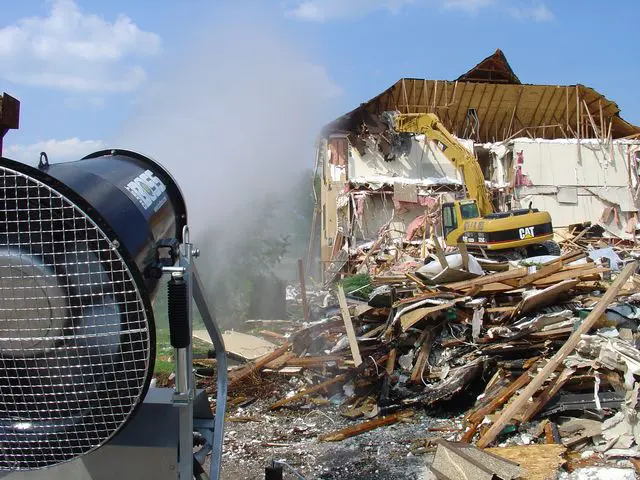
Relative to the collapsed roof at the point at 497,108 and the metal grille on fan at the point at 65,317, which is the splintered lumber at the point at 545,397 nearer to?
the metal grille on fan at the point at 65,317

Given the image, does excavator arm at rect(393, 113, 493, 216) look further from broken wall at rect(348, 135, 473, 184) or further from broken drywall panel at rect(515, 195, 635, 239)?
broken drywall panel at rect(515, 195, 635, 239)

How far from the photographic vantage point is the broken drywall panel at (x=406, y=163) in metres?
21.6

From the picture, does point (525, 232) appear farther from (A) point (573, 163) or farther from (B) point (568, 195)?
(A) point (573, 163)

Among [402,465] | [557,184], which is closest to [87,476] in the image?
[402,465]

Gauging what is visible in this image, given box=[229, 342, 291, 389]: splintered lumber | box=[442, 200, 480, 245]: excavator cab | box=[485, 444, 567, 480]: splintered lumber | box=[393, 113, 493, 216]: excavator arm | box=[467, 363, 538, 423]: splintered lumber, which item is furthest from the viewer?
box=[393, 113, 493, 216]: excavator arm

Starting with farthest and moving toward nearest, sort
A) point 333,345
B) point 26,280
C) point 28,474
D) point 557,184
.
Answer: point 557,184 < point 333,345 < point 28,474 < point 26,280

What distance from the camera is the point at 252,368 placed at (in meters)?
7.40

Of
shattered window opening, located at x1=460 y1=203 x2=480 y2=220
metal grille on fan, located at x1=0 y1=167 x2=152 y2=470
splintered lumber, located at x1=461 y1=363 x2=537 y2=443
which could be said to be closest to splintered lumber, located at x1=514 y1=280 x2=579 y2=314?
splintered lumber, located at x1=461 y1=363 x2=537 y2=443

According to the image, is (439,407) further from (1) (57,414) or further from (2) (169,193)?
(1) (57,414)

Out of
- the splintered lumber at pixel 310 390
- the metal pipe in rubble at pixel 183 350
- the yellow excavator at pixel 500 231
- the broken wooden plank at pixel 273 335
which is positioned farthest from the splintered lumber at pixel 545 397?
the yellow excavator at pixel 500 231

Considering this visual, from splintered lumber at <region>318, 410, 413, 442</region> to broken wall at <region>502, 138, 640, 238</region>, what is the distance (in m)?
16.7

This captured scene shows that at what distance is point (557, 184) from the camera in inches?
858

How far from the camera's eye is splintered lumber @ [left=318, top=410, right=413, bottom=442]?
5.84m

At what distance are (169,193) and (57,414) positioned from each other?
3.71 feet
